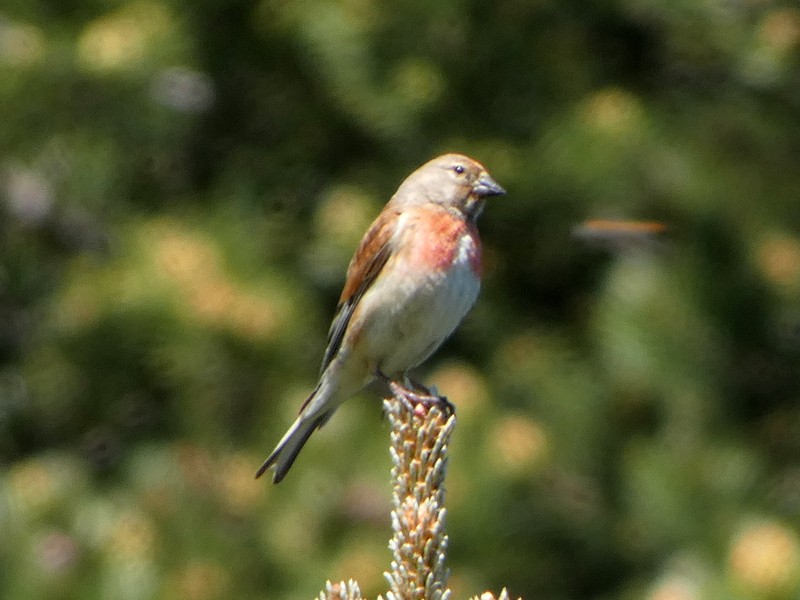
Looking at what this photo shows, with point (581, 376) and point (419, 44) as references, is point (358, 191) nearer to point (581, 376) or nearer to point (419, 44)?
point (419, 44)

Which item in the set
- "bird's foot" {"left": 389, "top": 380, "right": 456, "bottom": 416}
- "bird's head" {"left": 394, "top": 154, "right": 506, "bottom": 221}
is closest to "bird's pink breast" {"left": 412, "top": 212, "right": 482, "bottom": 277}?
"bird's head" {"left": 394, "top": 154, "right": 506, "bottom": 221}

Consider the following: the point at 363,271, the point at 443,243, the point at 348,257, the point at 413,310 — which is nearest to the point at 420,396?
the point at 413,310

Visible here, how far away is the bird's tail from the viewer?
4684 mm

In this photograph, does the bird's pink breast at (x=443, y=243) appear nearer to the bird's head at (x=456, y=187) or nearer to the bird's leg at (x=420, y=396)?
the bird's head at (x=456, y=187)

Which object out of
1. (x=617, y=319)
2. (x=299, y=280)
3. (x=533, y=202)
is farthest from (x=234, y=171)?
(x=617, y=319)

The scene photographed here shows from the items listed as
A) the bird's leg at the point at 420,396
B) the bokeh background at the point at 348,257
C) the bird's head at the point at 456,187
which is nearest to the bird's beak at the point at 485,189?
the bird's head at the point at 456,187

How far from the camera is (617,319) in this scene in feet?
21.1

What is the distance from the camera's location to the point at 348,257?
662cm

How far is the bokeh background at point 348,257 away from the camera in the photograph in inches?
233

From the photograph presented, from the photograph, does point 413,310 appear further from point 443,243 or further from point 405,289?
point 443,243

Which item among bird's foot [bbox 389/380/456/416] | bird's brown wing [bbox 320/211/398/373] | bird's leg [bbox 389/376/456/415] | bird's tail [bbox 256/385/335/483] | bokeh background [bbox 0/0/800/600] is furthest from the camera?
bokeh background [bbox 0/0/800/600]

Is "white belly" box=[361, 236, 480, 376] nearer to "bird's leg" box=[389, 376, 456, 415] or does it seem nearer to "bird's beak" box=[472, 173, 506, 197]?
"bird's leg" box=[389, 376, 456, 415]

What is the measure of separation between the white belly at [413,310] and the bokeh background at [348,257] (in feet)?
3.28

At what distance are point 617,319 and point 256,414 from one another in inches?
56.2
